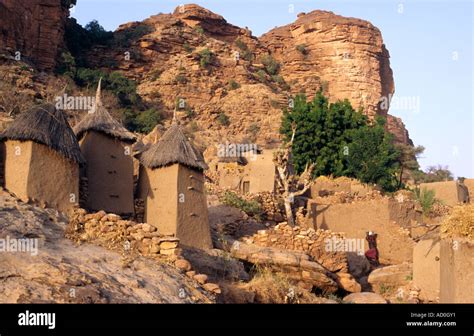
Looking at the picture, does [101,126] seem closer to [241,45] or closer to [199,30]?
[199,30]

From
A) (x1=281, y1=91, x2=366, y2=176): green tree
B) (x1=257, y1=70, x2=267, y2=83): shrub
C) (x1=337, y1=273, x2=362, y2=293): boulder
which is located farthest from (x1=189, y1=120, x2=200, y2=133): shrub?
(x1=337, y1=273, x2=362, y2=293): boulder

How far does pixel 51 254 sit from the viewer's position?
899 centimetres

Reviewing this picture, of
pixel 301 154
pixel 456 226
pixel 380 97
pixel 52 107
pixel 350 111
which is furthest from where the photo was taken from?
pixel 380 97

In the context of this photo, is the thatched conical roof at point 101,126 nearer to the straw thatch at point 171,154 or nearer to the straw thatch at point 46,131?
the straw thatch at point 171,154

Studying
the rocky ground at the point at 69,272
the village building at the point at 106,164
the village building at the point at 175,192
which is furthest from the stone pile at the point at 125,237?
the village building at the point at 106,164

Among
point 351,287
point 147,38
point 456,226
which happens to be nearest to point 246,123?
point 147,38

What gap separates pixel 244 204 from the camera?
18203mm

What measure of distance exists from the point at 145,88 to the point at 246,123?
8.05 meters

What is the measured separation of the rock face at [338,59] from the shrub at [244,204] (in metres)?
36.9

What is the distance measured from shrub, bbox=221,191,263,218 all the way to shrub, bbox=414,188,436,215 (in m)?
4.62

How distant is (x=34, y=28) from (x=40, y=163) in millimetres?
34669

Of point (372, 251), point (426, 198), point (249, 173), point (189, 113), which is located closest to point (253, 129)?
point (189, 113)

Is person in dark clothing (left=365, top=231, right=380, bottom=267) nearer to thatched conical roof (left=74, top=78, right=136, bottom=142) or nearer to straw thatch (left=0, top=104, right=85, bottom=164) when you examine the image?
thatched conical roof (left=74, top=78, right=136, bottom=142)
